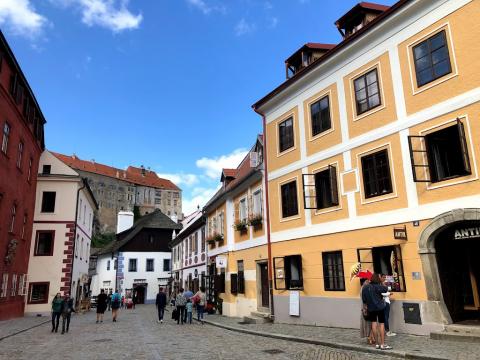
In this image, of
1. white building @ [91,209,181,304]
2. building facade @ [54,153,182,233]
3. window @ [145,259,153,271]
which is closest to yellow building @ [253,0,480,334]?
white building @ [91,209,181,304]

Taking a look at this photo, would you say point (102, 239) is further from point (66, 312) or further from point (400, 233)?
point (400, 233)

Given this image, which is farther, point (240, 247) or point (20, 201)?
point (20, 201)

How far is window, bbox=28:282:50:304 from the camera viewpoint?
29444 mm

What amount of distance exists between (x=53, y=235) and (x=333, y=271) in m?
23.9

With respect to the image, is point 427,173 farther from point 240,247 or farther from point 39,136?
point 39,136

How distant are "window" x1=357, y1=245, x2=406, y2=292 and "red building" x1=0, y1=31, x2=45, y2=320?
18031 millimetres

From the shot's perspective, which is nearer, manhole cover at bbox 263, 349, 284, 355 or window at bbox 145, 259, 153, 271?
manhole cover at bbox 263, 349, 284, 355

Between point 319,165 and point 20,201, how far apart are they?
18.8m

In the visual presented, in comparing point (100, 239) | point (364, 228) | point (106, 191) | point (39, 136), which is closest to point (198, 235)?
Result: point (39, 136)

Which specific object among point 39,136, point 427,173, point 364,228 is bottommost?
point 364,228

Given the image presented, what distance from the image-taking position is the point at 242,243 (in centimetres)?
2256

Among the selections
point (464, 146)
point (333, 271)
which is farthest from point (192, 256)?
point (464, 146)

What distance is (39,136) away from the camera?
29.4 metres

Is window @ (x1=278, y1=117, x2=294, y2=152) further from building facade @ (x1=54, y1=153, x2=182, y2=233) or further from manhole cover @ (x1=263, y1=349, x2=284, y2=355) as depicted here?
building facade @ (x1=54, y1=153, x2=182, y2=233)
